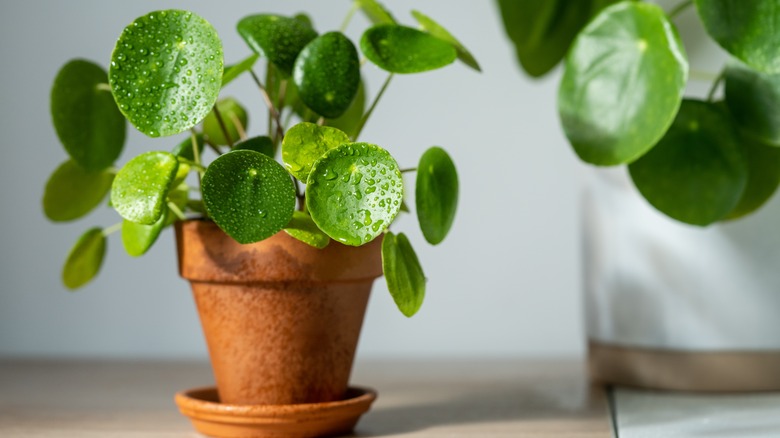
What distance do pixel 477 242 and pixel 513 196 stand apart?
105mm

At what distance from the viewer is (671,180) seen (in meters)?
0.89

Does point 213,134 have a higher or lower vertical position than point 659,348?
higher

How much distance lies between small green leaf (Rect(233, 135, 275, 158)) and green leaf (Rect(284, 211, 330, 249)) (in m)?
0.07

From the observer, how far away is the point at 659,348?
1.09m

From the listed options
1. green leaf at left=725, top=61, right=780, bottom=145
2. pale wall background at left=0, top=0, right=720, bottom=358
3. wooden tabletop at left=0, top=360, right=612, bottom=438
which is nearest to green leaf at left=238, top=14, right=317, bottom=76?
wooden tabletop at left=0, top=360, right=612, bottom=438

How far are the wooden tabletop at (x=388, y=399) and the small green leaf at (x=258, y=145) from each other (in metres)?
0.29

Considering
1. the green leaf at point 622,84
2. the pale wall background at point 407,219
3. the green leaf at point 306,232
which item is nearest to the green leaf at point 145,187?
the green leaf at point 306,232

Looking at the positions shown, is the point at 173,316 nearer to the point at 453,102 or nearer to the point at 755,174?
the point at 453,102

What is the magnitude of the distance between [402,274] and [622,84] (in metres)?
0.32

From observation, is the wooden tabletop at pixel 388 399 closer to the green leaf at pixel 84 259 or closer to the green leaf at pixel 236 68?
the green leaf at pixel 84 259

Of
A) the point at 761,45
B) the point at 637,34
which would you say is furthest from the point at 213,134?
the point at 761,45

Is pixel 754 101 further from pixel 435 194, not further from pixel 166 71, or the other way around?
pixel 166 71

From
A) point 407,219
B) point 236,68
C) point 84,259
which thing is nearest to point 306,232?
point 236,68

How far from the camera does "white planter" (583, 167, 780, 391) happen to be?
41.4 inches
